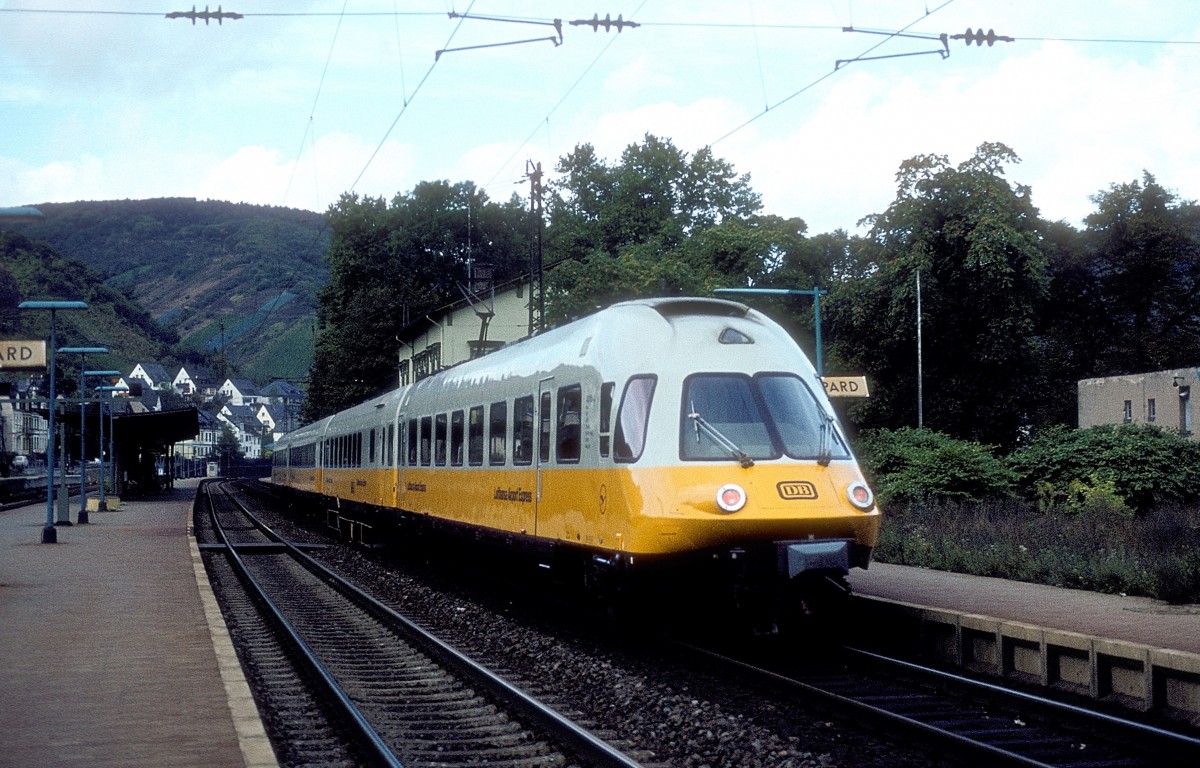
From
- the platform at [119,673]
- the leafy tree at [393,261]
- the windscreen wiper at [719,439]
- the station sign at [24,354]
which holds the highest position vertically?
the leafy tree at [393,261]

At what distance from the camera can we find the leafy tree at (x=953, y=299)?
5050 cm

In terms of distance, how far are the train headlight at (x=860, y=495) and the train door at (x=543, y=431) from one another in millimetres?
3399

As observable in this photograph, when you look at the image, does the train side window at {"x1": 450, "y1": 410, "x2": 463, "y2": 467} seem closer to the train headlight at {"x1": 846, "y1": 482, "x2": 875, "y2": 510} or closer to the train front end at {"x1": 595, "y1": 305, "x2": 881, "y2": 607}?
the train front end at {"x1": 595, "y1": 305, "x2": 881, "y2": 607}

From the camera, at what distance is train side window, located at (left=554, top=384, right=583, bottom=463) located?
12555 mm

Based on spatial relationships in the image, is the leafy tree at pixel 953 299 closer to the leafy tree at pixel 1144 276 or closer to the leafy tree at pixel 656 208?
the leafy tree at pixel 656 208

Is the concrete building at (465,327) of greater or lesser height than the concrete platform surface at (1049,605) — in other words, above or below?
above

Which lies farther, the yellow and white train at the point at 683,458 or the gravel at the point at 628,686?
the yellow and white train at the point at 683,458

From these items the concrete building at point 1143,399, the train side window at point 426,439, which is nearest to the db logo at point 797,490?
the train side window at point 426,439

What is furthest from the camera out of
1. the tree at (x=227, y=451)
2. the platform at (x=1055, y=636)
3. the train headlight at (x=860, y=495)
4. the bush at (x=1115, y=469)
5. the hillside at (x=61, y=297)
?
the tree at (x=227, y=451)

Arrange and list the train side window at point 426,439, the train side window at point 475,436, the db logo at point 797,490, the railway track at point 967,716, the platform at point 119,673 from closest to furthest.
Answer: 1. the platform at point 119,673
2. the railway track at point 967,716
3. the db logo at point 797,490
4. the train side window at point 475,436
5. the train side window at point 426,439

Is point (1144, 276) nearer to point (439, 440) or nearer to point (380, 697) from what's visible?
point (439, 440)

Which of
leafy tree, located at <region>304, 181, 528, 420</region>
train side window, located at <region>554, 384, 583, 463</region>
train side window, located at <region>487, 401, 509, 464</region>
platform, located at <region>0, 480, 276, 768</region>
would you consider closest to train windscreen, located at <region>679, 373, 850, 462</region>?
train side window, located at <region>554, 384, 583, 463</region>

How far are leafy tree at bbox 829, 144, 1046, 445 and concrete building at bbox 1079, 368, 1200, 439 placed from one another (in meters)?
2.44

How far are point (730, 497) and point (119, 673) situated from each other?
4953 mm
